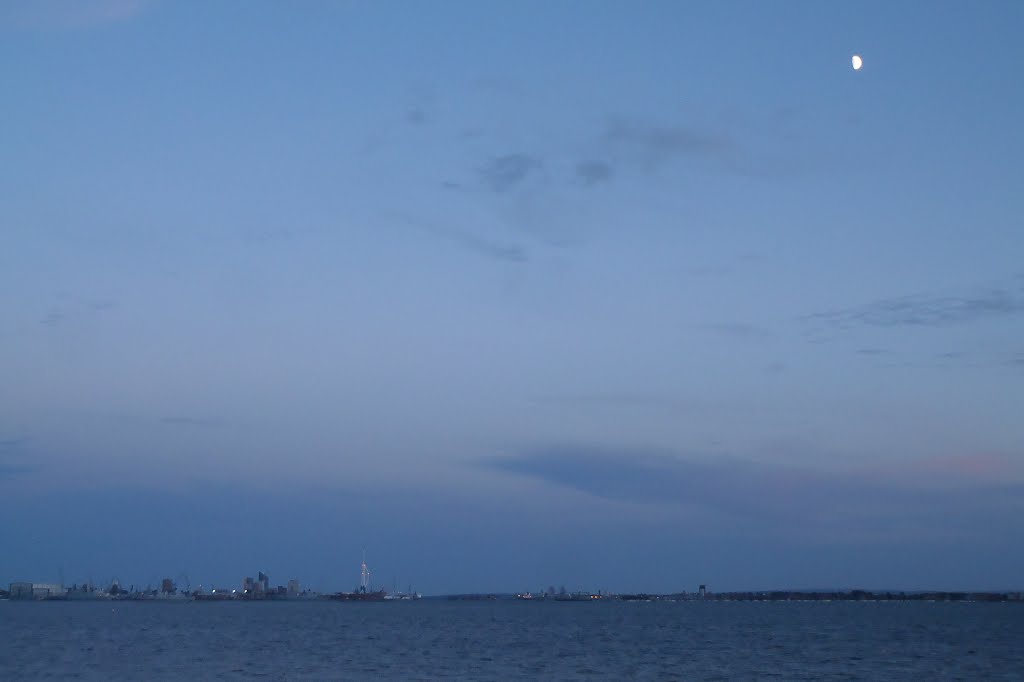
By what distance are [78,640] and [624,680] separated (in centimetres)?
6802

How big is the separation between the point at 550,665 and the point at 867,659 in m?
24.4

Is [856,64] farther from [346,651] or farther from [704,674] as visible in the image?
[346,651]

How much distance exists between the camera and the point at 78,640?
110m

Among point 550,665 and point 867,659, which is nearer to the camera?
point 550,665

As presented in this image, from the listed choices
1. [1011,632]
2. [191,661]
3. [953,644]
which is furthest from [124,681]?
[1011,632]

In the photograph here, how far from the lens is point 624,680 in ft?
210

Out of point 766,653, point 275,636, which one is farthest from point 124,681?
point 275,636

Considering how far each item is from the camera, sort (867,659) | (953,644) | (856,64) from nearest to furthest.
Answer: (856,64)
(867,659)
(953,644)

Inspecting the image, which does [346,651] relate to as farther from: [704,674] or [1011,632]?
[1011,632]

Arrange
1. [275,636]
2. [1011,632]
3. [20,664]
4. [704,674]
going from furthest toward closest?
[1011,632]
[275,636]
[20,664]
[704,674]

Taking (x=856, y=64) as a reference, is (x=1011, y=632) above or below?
below

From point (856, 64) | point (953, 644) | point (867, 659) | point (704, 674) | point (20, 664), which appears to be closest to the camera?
point (856, 64)

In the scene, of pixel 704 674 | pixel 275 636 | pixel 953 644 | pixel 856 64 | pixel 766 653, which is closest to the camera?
pixel 856 64

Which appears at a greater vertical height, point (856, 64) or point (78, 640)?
point (856, 64)
